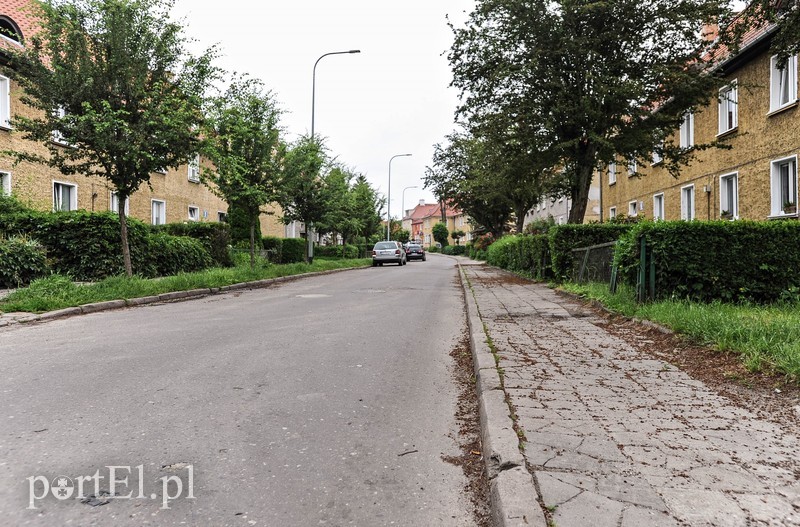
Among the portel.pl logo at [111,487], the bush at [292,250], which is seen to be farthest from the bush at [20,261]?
the bush at [292,250]

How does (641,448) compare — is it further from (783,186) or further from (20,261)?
(783,186)

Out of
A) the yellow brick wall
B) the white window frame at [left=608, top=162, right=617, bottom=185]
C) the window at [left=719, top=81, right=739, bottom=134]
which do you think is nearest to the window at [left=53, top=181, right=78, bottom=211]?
the yellow brick wall

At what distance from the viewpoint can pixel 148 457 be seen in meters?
2.93

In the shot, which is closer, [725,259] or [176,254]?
[725,259]

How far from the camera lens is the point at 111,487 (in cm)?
259

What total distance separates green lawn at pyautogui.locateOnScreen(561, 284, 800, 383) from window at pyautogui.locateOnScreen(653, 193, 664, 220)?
53.8 ft

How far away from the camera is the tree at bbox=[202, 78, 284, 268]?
48.7 ft

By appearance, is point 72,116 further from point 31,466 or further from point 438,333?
point 31,466

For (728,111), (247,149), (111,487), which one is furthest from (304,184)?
(111,487)

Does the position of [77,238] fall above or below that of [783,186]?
below

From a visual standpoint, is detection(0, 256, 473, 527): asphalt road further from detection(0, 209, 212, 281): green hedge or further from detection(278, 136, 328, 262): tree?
detection(278, 136, 328, 262): tree

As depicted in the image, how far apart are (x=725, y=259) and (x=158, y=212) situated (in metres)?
23.7

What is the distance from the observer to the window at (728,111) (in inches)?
648

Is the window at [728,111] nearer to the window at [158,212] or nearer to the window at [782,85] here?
the window at [782,85]
